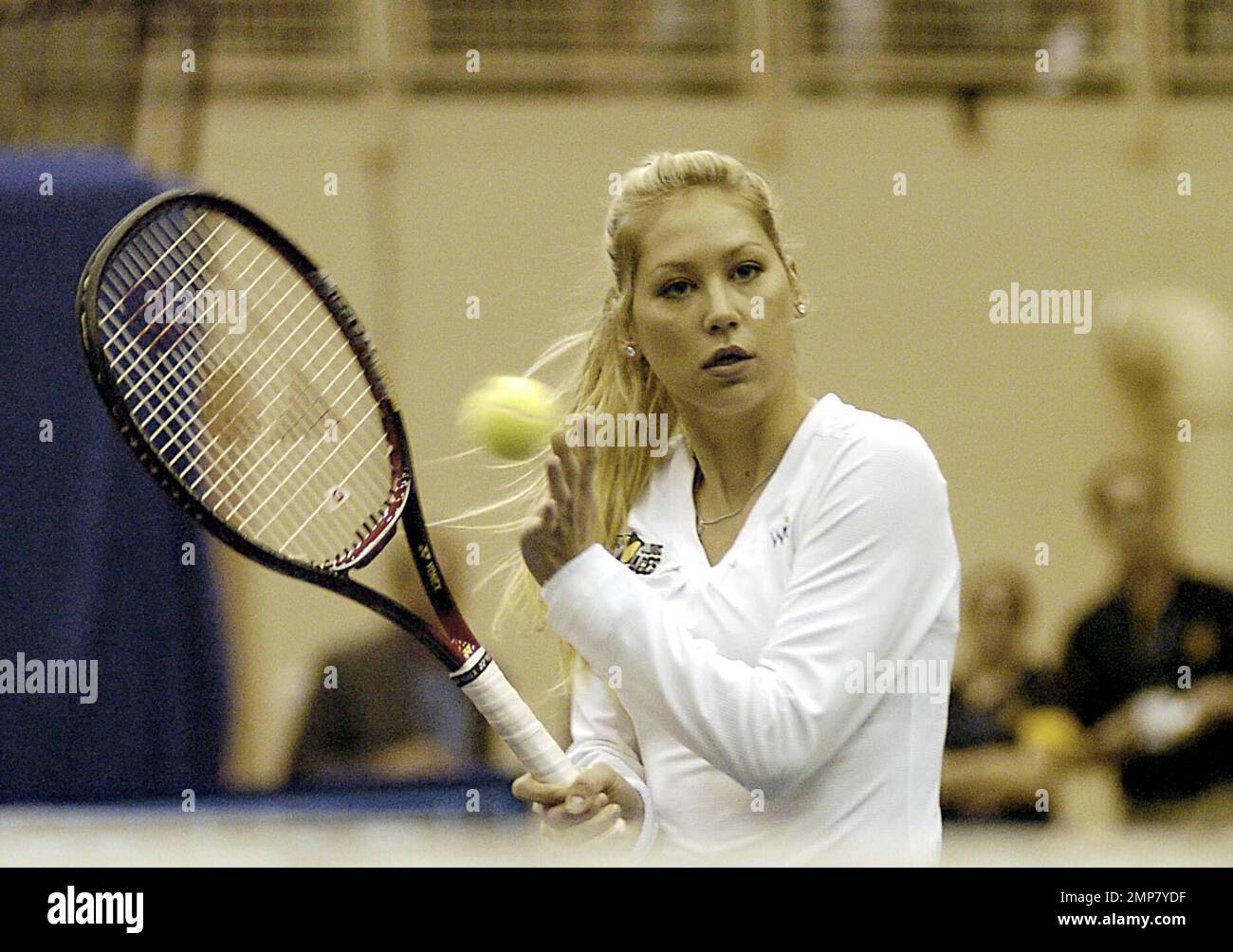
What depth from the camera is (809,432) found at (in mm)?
1727

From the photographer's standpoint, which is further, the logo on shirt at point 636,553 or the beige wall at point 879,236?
the beige wall at point 879,236

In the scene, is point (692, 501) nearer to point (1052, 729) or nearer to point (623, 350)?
point (623, 350)

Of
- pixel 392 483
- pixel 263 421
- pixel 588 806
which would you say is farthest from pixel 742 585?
pixel 263 421

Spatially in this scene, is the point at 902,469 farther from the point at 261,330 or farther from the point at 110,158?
the point at 110,158

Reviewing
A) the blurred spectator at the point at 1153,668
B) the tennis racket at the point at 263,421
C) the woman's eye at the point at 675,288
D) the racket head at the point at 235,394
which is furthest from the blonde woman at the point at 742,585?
the blurred spectator at the point at 1153,668

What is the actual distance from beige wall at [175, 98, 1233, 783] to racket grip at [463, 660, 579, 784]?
235 cm

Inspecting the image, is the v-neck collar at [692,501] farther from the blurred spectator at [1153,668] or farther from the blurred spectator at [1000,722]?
the blurred spectator at [1153,668]

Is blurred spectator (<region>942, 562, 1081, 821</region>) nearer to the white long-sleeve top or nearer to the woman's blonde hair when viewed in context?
the woman's blonde hair

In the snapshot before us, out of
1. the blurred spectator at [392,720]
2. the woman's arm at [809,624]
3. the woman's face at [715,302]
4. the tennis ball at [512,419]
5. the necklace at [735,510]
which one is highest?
the woman's face at [715,302]

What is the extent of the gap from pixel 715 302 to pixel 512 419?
54cm

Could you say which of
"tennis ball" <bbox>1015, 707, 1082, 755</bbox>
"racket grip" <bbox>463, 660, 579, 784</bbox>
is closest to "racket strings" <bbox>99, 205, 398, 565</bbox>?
"racket grip" <bbox>463, 660, 579, 784</bbox>

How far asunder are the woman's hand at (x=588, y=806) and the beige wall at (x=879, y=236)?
2.45 meters

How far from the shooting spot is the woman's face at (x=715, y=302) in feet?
5.70

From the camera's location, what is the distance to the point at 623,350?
193 cm
